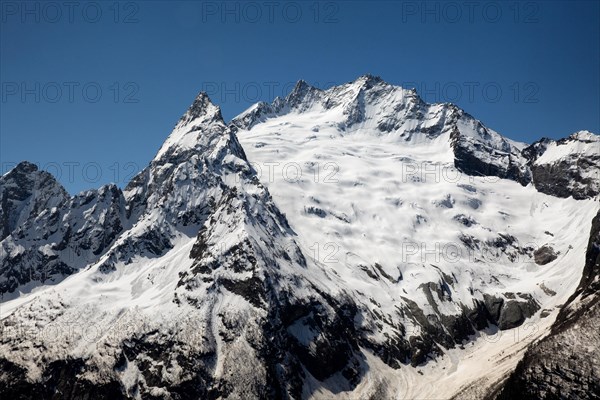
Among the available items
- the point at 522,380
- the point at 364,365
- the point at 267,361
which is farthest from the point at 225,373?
the point at 522,380

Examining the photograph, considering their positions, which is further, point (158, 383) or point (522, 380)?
point (158, 383)

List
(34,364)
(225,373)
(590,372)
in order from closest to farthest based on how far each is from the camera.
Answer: (590,372) → (225,373) → (34,364)

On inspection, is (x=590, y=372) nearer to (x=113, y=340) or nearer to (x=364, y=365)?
(x=364, y=365)

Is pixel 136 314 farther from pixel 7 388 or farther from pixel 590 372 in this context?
pixel 590 372

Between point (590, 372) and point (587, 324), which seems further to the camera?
point (587, 324)

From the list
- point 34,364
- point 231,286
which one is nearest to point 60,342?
point 34,364

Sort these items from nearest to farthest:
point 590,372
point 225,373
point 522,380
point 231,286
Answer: point 590,372
point 522,380
point 225,373
point 231,286

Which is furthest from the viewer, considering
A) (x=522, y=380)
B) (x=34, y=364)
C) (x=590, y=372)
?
(x=34, y=364)

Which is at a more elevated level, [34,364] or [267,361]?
[34,364]

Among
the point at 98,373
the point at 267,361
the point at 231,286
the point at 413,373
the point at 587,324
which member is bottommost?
the point at 413,373
